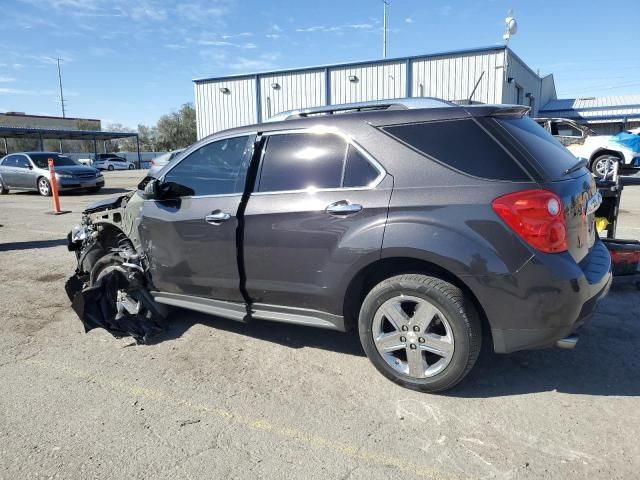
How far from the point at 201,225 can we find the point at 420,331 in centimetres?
185

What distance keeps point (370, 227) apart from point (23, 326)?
3531mm

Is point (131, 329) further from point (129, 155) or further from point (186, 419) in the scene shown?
point (129, 155)

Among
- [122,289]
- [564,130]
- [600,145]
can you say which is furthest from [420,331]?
[564,130]

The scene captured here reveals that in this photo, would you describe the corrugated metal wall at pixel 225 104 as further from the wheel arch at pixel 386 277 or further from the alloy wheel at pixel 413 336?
the alloy wheel at pixel 413 336

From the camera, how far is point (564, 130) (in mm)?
14953

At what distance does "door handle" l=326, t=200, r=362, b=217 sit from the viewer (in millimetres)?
3117

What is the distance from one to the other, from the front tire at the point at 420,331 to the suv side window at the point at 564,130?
1344 cm

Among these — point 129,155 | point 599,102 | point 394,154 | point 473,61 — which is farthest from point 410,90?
point 129,155

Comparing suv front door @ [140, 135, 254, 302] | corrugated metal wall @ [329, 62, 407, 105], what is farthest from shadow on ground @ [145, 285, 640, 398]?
corrugated metal wall @ [329, 62, 407, 105]

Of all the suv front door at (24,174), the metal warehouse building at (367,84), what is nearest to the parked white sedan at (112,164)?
the metal warehouse building at (367,84)

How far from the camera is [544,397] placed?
302 centimetres

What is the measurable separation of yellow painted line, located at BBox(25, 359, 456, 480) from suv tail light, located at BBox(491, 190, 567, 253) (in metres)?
1.35

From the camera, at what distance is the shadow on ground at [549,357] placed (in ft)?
10.2

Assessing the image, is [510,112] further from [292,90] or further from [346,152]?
[292,90]
